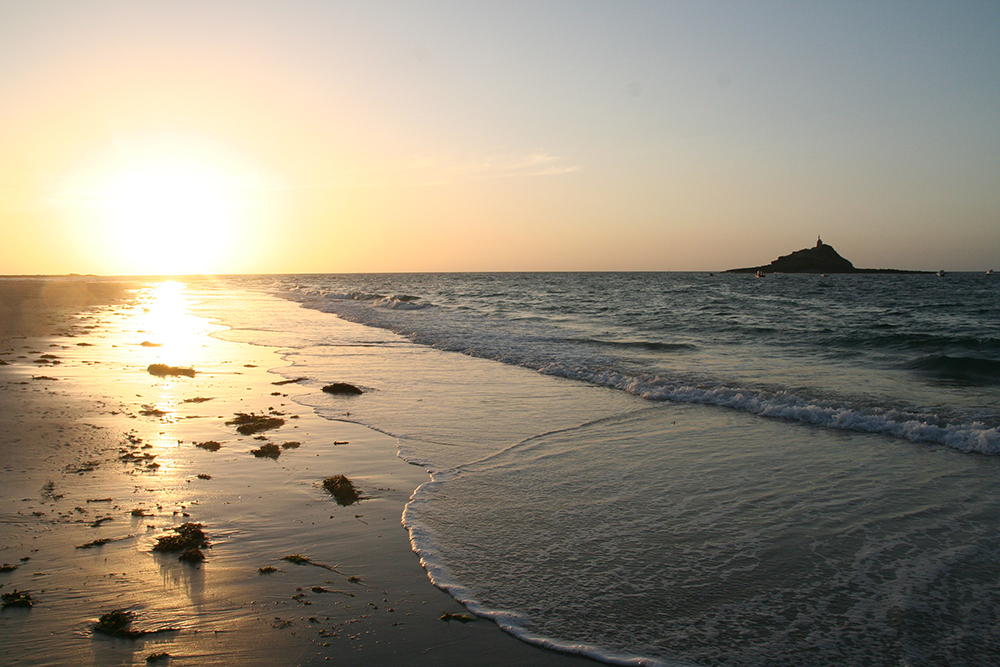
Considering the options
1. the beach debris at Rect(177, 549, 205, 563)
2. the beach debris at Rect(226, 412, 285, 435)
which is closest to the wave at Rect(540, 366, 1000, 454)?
the beach debris at Rect(226, 412, 285, 435)

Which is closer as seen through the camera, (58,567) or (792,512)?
(58,567)

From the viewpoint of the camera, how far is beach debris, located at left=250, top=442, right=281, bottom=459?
23.4ft

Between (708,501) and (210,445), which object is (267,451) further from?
(708,501)

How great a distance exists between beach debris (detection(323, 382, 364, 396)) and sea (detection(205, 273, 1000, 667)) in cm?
26

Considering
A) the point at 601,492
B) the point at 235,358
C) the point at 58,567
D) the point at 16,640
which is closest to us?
the point at 16,640

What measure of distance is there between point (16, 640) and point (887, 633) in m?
5.10

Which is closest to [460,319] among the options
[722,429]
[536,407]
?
[536,407]

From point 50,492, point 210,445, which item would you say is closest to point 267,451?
point 210,445

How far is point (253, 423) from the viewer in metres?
8.60

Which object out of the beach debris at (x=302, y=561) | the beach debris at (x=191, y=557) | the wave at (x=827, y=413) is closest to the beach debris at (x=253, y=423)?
the beach debris at (x=191, y=557)

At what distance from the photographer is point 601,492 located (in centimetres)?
620

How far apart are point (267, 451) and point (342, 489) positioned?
180 centimetres

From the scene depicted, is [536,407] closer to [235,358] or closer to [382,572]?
[382,572]

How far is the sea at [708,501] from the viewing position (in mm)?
3814
